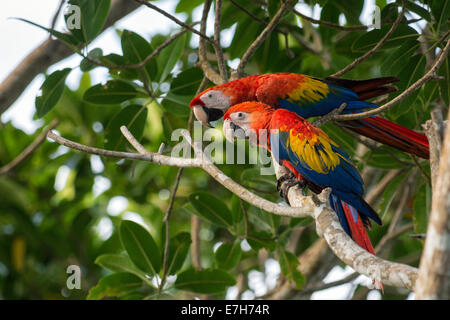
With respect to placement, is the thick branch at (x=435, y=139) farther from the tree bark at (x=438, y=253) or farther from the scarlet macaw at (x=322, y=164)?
the scarlet macaw at (x=322, y=164)

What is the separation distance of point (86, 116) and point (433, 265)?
3299mm

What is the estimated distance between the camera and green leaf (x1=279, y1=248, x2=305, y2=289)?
262cm

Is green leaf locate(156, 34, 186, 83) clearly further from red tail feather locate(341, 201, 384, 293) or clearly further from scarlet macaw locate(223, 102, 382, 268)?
red tail feather locate(341, 201, 384, 293)

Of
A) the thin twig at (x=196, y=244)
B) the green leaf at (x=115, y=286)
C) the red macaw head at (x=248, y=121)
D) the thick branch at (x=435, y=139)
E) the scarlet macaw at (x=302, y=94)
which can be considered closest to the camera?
the thick branch at (x=435, y=139)

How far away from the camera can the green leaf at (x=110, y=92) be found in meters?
2.60

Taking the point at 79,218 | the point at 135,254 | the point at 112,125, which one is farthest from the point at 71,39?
the point at 79,218

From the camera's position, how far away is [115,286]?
257 centimetres

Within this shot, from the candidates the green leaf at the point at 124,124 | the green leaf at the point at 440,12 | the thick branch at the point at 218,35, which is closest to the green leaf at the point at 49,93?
the green leaf at the point at 124,124

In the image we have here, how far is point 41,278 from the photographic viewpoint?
377cm

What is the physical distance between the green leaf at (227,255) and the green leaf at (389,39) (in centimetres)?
128

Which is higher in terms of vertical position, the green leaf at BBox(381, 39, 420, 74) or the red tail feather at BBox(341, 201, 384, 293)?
the green leaf at BBox(381, 39, 420, 74)

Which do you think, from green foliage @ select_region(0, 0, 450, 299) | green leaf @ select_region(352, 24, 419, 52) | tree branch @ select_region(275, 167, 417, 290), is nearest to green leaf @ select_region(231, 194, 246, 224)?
green foliage @ select_region(0, 0, 450, 299)

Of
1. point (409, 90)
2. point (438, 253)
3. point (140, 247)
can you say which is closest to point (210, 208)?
point (140, 247)
